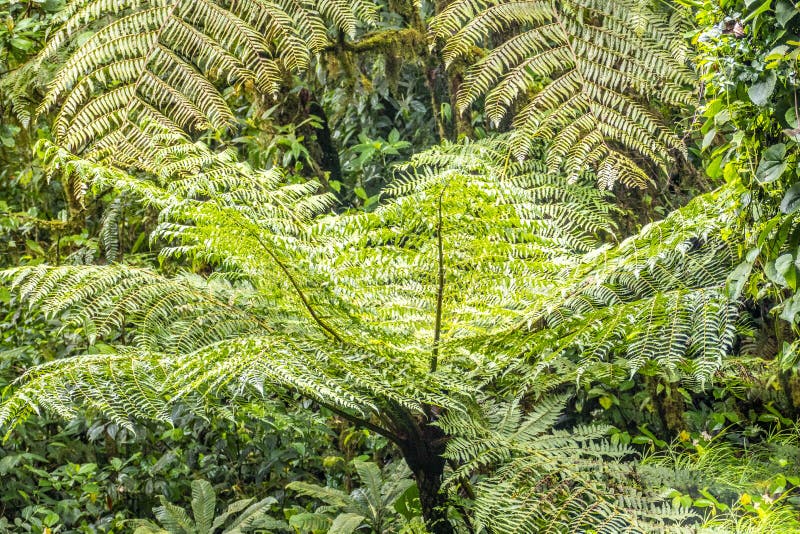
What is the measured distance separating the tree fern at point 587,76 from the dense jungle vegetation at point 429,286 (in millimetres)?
11

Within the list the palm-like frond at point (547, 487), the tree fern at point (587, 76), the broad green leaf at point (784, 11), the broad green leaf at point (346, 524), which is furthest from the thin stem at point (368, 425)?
the broad green leaf at point (784, 11)

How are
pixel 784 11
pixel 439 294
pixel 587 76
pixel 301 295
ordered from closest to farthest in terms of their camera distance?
pixel 784 11, pixel 301 295, pixel 439 294, pixel 587 76

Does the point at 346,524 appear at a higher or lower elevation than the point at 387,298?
lower

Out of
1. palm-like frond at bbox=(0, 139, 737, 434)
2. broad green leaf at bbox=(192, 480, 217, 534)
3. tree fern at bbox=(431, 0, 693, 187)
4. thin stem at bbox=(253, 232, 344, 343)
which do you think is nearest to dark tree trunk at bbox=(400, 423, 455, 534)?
palm-like frond at bbox=(0, 139, 737, 434)

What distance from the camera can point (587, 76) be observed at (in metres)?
2.55

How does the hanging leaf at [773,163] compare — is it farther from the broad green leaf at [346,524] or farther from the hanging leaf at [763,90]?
the broad green leaf at [346,524]

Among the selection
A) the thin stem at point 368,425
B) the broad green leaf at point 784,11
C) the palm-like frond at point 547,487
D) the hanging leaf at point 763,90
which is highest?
the broad green leaf at point 784,11

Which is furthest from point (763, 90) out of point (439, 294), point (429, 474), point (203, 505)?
point (203, 505)

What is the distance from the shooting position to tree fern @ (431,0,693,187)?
249 cm

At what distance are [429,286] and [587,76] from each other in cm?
93

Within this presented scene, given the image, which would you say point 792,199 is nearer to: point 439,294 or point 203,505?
point 439,294

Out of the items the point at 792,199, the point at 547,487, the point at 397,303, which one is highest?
the point at 792,199

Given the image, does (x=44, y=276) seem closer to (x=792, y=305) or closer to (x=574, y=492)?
(x=574, y=492)

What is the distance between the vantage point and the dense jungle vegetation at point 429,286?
1.85 m
